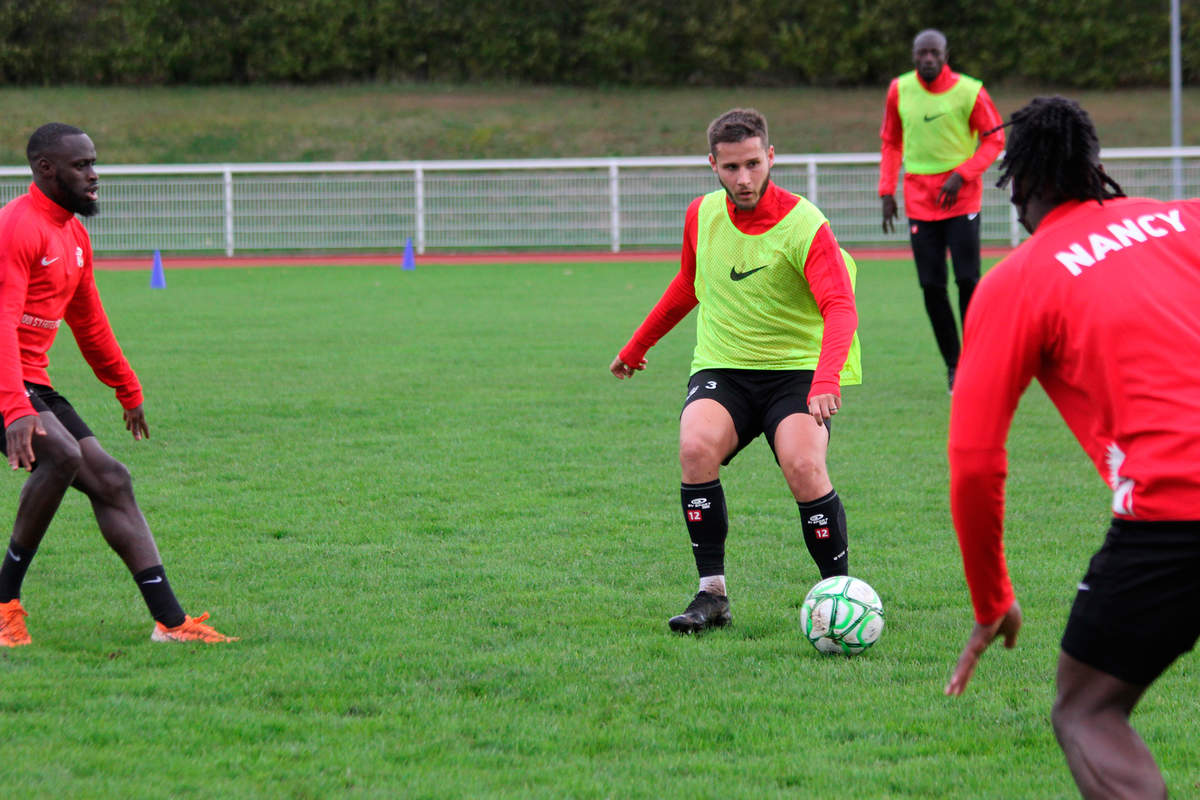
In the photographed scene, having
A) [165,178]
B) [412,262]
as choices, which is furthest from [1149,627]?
[165,178]

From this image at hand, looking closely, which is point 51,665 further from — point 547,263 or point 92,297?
point 547,263

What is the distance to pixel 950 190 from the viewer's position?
9836 mm

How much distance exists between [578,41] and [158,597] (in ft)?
138

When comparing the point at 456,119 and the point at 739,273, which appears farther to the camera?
the point at 456,119

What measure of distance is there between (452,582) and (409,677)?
50.6 inches

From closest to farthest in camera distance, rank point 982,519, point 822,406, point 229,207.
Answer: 1. point 982,519
2. point 822,406
3. point 229,207

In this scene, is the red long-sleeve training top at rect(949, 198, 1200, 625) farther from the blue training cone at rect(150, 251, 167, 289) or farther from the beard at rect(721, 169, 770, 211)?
the blue training cone at rect(150, 251, 167, 289)

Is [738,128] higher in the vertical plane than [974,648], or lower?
higher

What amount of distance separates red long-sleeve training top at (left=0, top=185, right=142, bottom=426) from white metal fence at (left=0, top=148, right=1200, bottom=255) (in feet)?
75.6

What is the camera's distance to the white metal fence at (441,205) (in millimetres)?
28125

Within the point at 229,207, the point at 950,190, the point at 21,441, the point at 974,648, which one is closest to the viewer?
the point at 974,648

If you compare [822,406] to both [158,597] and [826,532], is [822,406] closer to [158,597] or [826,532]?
[826,532]

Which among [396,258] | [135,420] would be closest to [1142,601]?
[135,420]

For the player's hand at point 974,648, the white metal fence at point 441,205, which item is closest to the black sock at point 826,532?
the player's hand at point 974,648
